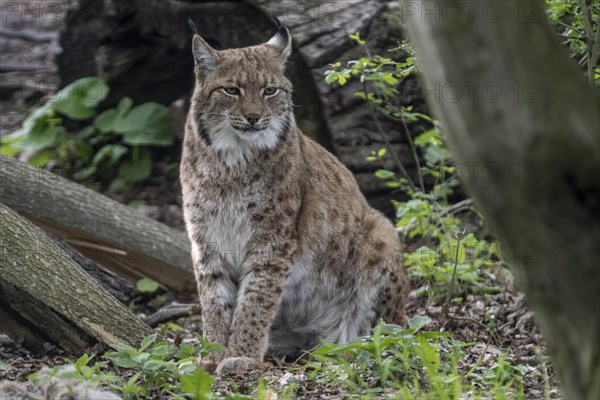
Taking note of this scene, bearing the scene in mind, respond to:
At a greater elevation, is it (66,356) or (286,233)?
(286,233)

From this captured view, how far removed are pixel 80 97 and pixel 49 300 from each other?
4801mm

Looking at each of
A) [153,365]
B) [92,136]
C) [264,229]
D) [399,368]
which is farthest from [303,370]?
[92,136]

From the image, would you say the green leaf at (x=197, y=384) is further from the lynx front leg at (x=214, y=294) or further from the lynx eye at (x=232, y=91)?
the lynx eye at (x=232, y=91)

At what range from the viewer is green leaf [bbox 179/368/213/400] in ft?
11.6

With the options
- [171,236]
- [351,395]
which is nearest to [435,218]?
[171,236]

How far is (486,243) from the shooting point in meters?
7.12

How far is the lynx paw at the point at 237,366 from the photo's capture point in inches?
187

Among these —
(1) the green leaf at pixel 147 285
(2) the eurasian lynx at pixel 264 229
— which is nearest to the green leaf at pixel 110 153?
(1) the green leaf at pixel 147 285

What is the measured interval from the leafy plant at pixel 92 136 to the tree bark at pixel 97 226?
2017 mm

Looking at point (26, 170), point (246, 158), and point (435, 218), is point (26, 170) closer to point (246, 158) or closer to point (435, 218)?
point (246, 158)

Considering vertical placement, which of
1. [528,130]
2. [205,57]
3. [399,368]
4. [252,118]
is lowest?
[399,368]

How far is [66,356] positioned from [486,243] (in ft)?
12.2

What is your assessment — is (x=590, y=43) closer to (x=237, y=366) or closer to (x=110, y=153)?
(x=237, y=366)

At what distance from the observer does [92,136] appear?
9.61m
